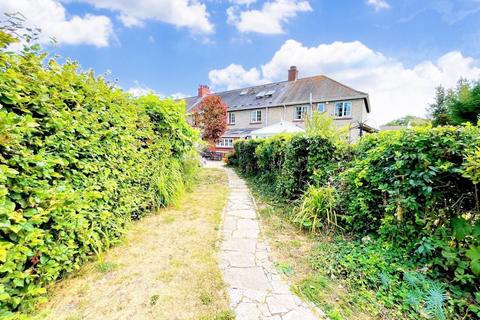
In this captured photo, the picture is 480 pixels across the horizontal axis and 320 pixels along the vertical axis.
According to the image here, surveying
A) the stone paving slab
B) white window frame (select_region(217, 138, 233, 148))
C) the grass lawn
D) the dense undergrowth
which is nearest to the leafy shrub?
the dense undergrowth

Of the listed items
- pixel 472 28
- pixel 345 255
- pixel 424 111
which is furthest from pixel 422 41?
pixel 424 111

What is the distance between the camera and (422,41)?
28.8 feet

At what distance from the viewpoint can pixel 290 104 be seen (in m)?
21.1

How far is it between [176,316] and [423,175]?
9.91ft

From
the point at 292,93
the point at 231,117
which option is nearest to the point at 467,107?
the point at 292,93

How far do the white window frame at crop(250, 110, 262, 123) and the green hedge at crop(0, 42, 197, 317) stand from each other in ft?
68.5

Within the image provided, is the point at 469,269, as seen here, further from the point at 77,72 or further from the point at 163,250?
the point at 77,72

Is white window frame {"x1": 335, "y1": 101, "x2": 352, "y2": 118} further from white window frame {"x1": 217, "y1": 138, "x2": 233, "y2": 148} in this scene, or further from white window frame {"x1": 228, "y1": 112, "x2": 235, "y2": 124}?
white window frame {"x1": 228, "y1": 112, "x2": 235, "y2": 124}

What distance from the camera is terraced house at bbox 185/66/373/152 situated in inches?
714

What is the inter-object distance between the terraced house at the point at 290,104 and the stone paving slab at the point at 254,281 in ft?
39.6

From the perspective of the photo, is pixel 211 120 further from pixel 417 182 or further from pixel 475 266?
pixel 475 266

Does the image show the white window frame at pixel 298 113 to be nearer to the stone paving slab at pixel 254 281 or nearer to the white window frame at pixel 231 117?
the white window frame at pixel 231 117

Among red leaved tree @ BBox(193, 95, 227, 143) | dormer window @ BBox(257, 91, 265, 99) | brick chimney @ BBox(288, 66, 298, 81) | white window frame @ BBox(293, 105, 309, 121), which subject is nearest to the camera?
white window frame @ BBox(293, 105, 309, 121)

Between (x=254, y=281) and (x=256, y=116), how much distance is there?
2261 cm
